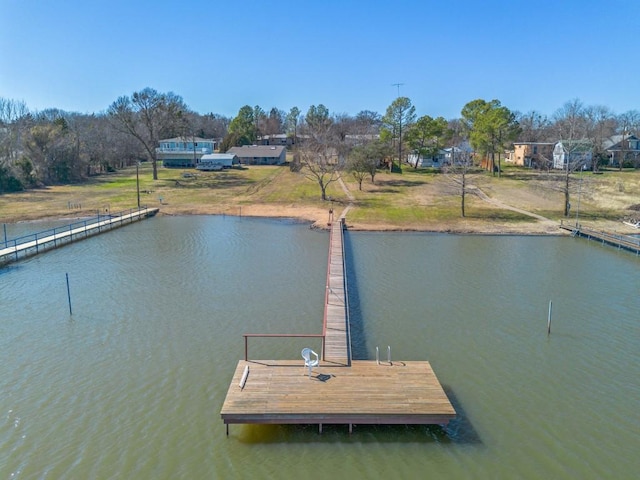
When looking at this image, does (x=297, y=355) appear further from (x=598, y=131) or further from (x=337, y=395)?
(x=598, y=131)

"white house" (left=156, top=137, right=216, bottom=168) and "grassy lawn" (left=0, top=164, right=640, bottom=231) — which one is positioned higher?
"white house" (left=156, top=137, right=216, bottom=168)

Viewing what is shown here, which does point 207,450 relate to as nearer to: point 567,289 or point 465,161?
point 567,289

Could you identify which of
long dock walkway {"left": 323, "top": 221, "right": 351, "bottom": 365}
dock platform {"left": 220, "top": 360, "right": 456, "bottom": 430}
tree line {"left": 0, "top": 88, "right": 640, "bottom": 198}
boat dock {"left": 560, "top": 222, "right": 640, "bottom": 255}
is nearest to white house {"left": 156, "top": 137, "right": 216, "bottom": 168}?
tree line {"left": 0, "top": 88, "right": 640, "bottom": 198}

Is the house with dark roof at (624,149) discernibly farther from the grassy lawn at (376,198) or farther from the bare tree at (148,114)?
the bare tree at (148,114)

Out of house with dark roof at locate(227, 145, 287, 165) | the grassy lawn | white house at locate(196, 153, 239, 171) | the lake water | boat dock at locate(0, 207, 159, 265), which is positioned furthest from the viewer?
house with dark roof at locate(227, 145, 287, 165)

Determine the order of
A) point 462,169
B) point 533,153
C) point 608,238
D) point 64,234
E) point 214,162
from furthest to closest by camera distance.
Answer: point 214,162, point 533,153, point 462,169, point 64,234, point 608,238

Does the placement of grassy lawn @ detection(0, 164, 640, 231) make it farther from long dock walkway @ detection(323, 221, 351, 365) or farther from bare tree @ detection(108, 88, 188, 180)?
long dock walkway @ detection(323, 221, 351, 365)

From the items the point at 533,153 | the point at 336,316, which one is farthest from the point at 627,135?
the point at 336,316
